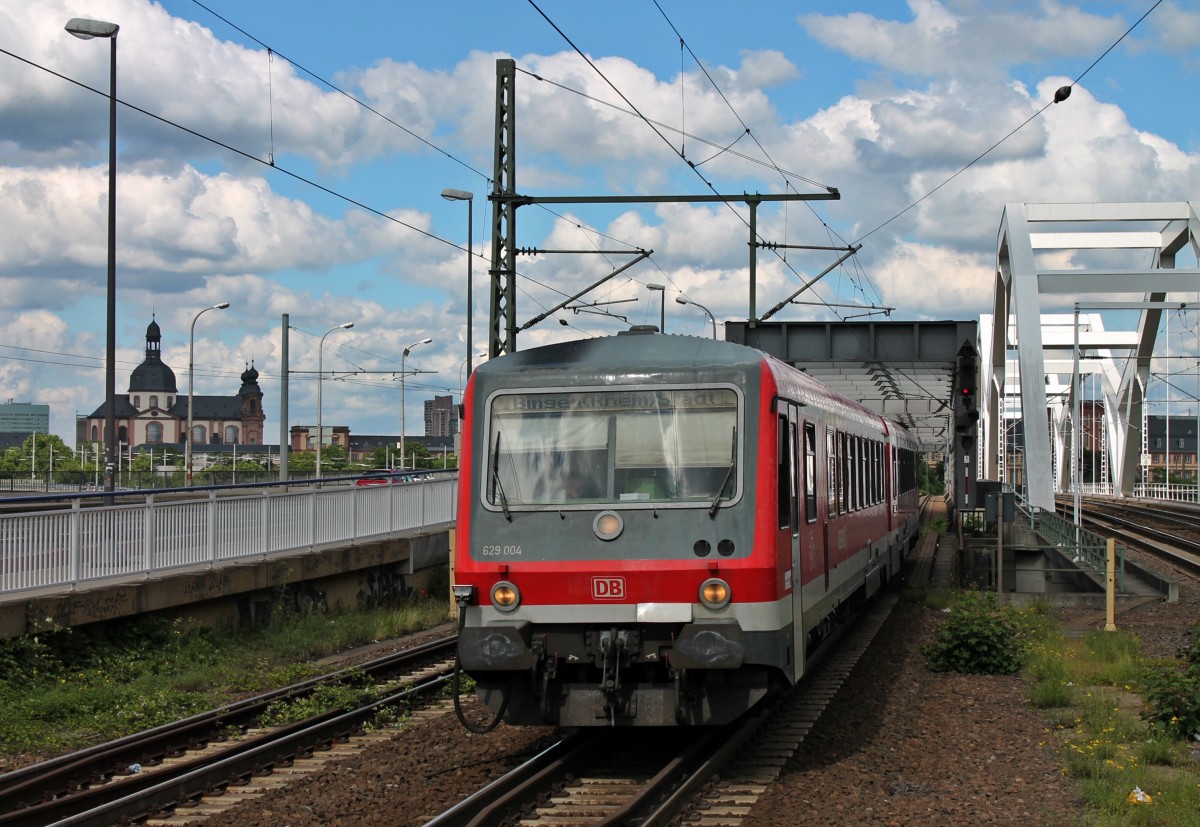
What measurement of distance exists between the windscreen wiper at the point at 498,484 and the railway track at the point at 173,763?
8.15 ft

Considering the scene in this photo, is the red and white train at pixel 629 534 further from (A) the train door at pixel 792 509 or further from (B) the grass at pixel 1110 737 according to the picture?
(B) the grass at pixel 1110 737

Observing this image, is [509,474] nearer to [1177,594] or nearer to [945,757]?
[945,757]

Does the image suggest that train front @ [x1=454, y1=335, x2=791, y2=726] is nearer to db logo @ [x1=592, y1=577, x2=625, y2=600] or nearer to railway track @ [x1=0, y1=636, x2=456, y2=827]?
db logo @ [x1=592, y1=577, x2=625, y2=600]

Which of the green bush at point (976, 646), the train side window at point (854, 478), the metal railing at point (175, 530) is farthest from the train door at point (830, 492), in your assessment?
the metal railing at point (175, 530)

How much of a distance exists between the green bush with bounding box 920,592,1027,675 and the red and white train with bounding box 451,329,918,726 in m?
4.95

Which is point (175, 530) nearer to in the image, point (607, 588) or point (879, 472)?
point (607, 588)

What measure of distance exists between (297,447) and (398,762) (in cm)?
13497

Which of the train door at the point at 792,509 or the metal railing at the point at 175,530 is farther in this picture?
the metal railing at the point at 175,530

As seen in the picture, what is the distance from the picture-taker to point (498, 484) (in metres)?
9.92

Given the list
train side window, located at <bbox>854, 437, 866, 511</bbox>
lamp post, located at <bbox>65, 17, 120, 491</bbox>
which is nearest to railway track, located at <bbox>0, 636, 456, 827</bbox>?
train side window, located at <bbox>854, 437, 866, 511</bbox>

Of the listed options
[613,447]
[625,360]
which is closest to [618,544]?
[613,447]

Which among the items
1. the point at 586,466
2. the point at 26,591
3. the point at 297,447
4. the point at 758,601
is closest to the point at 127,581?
the point at 26,591

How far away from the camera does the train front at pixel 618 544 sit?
9.34 metres

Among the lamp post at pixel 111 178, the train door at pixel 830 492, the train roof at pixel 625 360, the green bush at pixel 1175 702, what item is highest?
the lamp post at pixel 111 178
